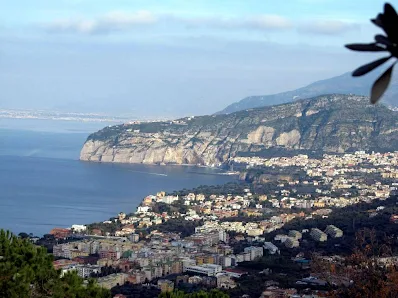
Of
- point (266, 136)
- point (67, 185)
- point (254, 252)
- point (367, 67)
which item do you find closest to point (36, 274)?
point (367, 67)

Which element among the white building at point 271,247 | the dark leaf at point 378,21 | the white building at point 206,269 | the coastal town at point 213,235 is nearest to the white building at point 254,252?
the coastal town at point 213,235

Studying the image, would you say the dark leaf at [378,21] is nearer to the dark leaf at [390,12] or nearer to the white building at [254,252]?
the dark leaf at [390,12]

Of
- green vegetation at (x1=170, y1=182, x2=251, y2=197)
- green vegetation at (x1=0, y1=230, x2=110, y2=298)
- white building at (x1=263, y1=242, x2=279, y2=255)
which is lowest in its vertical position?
white building at (x1=263, y1=242, x2=279, y2=255)

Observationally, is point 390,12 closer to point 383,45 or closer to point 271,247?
point 383,45

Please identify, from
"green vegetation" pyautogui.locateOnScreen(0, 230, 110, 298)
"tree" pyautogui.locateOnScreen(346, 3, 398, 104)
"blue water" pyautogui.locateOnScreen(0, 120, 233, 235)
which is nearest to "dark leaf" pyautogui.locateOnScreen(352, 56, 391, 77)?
"tree" pyautogui.locateOnScreen(346, 3, 398, 104)

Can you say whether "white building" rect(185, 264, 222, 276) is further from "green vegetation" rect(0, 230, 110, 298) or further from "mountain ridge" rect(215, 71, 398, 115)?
"mountain ridge" rect(215, 71, 398, 115)

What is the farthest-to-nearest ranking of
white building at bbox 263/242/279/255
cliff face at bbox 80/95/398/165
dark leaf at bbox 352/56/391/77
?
cliff face at bbox 80/95/398/165 → white building at bbox 263/242/279/255 → dark leaf at bbox 352/56/391/77

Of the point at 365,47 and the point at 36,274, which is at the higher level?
the point at 365,47
